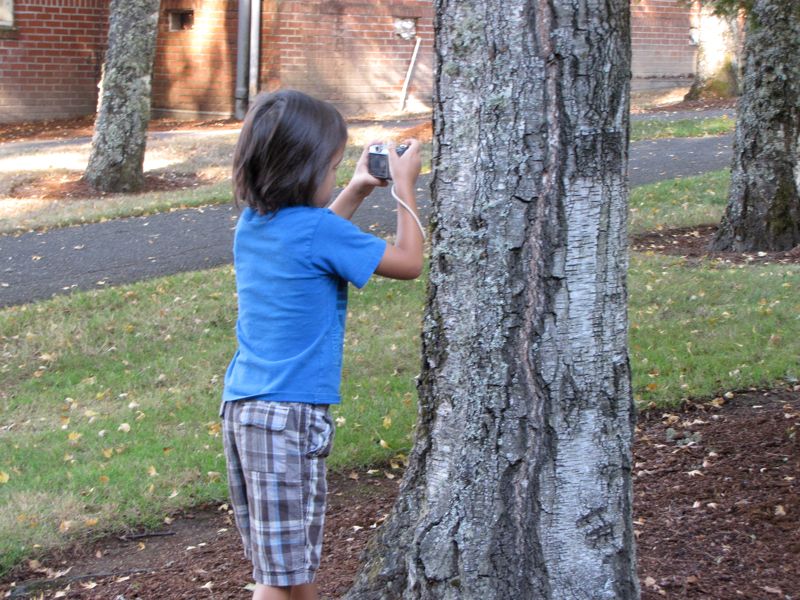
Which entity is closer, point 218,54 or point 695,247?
point 695,247

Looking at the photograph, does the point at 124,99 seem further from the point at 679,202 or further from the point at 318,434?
the point at 318,434

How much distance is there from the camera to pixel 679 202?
10.5 metres

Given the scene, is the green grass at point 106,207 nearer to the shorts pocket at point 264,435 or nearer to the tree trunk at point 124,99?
the tree trunk at point 124,99

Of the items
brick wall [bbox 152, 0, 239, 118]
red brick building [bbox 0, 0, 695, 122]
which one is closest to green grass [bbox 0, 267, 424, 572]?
red brick building [bbox 0, 0, 695, 122]

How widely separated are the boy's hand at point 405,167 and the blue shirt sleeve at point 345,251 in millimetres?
229

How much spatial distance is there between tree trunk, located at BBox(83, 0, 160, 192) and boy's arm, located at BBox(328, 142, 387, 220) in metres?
9.84

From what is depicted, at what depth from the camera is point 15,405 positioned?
6016 mm

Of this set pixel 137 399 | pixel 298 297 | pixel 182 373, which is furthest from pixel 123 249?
pixel 298 297

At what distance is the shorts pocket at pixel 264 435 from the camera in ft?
8.96

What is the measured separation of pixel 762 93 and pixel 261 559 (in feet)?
22.2

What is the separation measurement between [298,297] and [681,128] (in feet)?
46.0

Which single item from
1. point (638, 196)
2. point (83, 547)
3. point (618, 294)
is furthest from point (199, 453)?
point (638, 196)

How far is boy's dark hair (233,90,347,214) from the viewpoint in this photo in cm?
272

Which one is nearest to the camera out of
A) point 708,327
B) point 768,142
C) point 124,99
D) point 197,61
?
point 708,327
